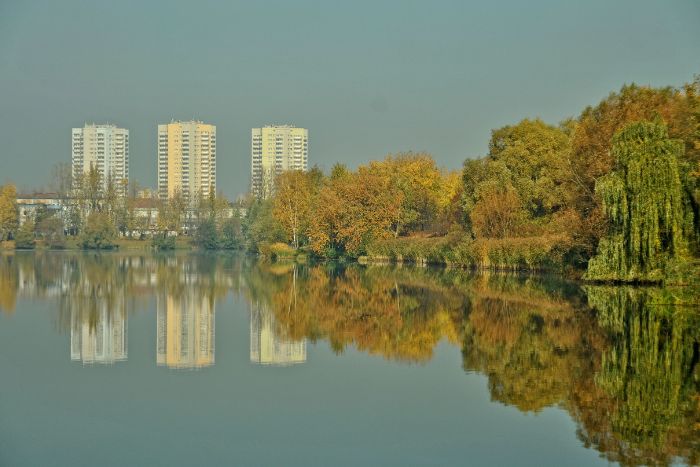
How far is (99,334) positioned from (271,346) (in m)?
4.47

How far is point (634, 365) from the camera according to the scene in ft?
48.2

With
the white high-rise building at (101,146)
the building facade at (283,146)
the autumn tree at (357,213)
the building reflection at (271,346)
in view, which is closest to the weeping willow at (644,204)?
the building reflection at (271,346)

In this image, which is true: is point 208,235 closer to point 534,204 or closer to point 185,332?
point 534,204

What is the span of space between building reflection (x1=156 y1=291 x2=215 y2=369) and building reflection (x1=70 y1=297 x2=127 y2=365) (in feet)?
2.82

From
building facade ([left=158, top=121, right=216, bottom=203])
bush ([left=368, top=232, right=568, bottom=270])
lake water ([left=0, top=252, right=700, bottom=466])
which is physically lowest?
lake water ([left=0, top=252, right=700, bottom=466])

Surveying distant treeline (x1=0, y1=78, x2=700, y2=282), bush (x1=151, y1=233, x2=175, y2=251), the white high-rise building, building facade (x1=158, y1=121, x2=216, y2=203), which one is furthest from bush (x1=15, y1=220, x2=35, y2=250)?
the white high-rise building

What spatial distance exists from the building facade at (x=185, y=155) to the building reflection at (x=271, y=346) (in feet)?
540

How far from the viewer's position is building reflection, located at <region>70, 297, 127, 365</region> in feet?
55.4

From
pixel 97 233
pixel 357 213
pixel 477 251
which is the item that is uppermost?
pixel 357 213

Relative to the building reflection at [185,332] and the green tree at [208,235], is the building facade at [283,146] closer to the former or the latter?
the green tree at [208,235]

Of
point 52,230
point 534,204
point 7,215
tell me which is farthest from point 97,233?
point 534,204

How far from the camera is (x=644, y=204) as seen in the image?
95.5 ft

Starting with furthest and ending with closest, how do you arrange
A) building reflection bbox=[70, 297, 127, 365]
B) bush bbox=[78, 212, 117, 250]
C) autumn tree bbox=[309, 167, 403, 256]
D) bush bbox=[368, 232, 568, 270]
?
bush bbox=[78, 212, 117, 250] < autumn tree bbox=[309, 167, 403, 256] < bush bbox=[368, 232, 568, 270] < building reflection bbox=[70, 297, 127, 365]

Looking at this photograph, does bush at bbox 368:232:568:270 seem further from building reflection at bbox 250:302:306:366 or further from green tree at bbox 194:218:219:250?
green tree at bbox 194:218:219:250
